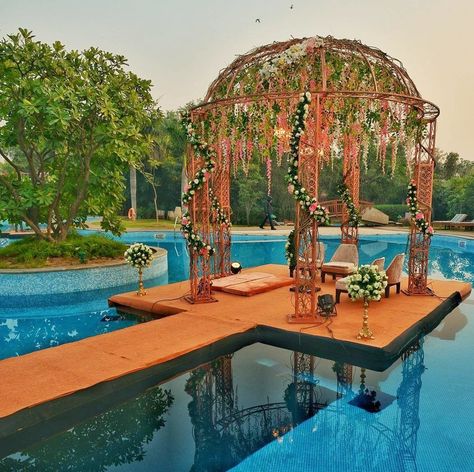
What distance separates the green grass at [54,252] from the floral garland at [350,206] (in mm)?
7806

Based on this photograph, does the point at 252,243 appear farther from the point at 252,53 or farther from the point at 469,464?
the point at 469,464

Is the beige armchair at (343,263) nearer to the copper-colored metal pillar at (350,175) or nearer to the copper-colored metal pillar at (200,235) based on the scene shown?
the copper-colored metal pillar at (350,175)

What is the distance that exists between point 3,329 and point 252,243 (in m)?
16.2

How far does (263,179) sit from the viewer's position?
106 ft

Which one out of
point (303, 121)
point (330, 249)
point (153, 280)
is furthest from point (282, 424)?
point (330, 249)

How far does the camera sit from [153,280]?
555 inches

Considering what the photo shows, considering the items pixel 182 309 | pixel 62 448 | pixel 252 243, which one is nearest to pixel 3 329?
pixel 182 309

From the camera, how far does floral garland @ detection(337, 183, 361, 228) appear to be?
1311cm

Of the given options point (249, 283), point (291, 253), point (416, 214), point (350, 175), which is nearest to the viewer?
point (416, 214)

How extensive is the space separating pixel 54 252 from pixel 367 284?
10.3 metres

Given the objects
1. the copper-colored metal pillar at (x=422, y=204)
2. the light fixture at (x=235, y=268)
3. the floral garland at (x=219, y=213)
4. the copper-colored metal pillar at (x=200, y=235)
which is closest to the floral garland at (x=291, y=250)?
the light fixture at (x=235, y=268)

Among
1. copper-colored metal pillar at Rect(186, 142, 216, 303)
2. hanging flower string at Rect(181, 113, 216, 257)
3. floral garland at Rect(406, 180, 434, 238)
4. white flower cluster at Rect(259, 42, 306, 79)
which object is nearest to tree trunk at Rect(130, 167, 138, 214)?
copper-colored metal pillar at Rect(186, 142, 216, 303)

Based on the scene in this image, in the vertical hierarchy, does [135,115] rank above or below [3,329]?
above

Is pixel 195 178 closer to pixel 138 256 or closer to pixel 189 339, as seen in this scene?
pixel 138 256
